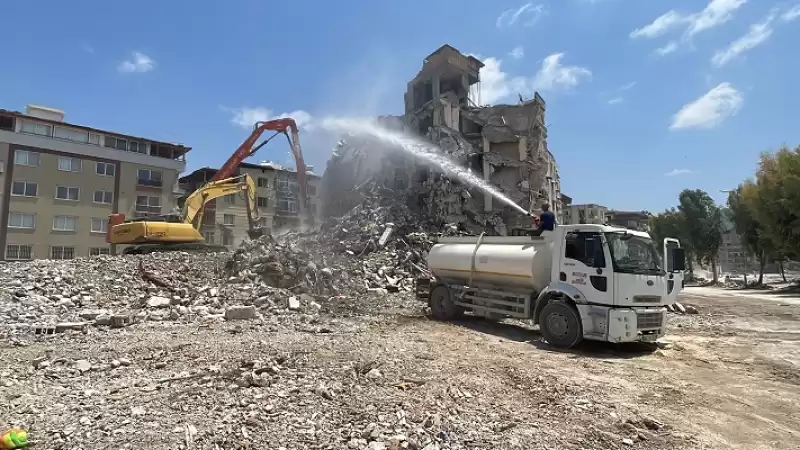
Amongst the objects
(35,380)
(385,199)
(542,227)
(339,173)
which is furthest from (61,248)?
(542,227)

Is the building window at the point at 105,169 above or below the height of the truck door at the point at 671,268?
above

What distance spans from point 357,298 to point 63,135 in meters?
37.1

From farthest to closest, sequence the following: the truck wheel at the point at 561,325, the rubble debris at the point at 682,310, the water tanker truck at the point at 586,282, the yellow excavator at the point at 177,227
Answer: the yellow excavator at the point at 177,227 < the rubble debris at the point at 682,310 < the truck wheel at the point at 561,325 < the water tanker truck at the point at 586,282

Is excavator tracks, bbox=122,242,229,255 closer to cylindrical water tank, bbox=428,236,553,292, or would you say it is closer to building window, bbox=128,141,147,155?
cylindrical water tank, bbox=428,236,553,292

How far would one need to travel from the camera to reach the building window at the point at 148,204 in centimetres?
4353

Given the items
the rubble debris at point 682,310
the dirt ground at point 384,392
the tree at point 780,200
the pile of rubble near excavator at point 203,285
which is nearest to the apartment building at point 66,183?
the pile of rubble near excavator at point 203,285

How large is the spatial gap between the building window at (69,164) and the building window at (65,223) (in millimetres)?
4080

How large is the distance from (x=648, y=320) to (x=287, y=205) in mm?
48752

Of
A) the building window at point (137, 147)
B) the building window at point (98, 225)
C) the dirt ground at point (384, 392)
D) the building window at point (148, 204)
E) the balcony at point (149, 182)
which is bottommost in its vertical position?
the dirt ground at point (384, 392)

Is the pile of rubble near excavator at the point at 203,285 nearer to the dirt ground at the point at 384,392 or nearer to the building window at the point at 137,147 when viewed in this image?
the dirt ground at the point at 384,392

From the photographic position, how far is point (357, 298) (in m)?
16.0

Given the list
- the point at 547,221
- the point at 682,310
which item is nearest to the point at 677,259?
the point at 547,221

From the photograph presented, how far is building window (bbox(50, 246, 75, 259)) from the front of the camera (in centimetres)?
3831

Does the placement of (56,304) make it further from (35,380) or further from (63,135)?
(63,135)
